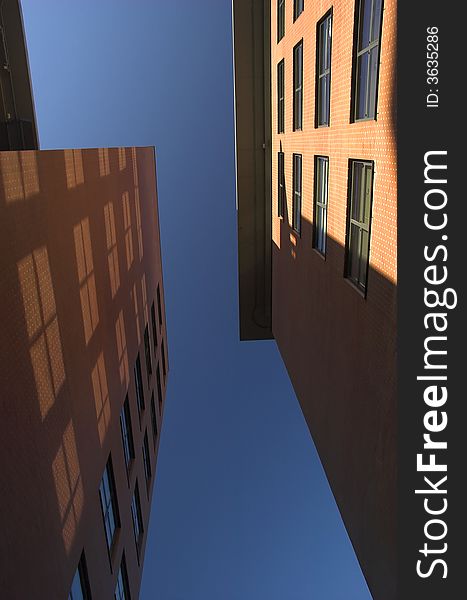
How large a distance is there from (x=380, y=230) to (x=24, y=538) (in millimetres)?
7957

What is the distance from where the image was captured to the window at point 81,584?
36.2ft

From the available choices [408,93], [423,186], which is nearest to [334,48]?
[408,93]

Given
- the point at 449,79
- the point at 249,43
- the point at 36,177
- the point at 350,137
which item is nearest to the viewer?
the point at 449,79

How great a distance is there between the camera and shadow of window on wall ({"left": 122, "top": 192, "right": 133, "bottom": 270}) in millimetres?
A: 18322

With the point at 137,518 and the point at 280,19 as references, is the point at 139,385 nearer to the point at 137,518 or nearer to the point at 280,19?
the point at 137,518

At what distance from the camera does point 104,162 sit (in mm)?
15148

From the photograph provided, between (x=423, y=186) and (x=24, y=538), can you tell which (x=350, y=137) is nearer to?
(x=423, y=186)

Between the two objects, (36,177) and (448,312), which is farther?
(36,177)

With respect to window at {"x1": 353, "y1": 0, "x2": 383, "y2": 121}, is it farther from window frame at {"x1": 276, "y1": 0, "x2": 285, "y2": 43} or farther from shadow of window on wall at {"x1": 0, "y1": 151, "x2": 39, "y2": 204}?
window frame at {"x1": 276, "y1": 0, "x2": 285, "y2": 43}

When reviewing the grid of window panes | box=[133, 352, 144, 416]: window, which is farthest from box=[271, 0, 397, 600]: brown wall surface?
the grid of window panes

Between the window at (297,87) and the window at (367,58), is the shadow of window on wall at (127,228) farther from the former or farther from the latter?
the window at (367,58)

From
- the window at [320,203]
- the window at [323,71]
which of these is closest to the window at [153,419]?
the window at [320,203]

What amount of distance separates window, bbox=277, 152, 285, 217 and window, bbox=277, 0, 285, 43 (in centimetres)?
451

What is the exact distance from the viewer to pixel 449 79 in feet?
Result: 23.1
